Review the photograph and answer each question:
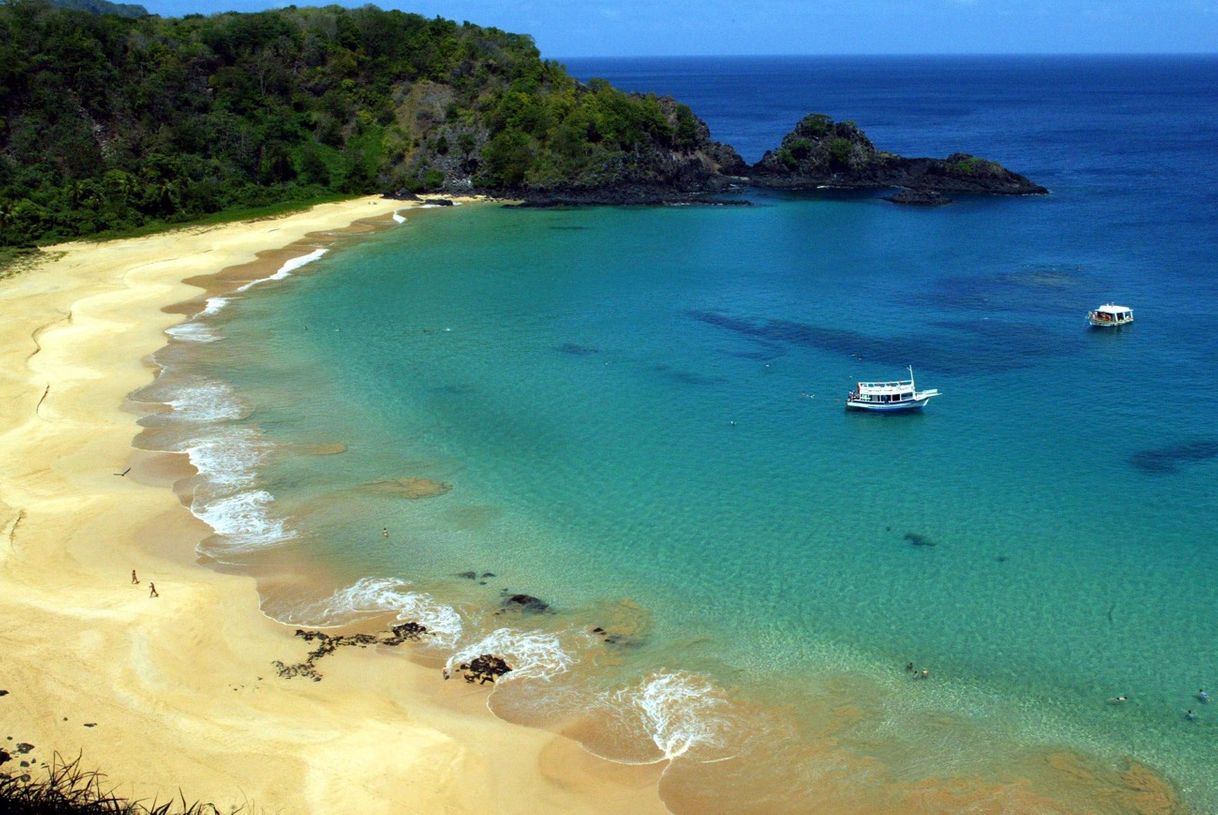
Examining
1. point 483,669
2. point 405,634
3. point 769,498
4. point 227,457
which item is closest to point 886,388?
point 769,498

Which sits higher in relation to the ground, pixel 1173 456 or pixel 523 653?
pixel 1173 456

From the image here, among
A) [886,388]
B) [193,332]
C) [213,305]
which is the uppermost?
[213,305]

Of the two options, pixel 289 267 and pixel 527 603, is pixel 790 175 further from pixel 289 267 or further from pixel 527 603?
pixel 527 603

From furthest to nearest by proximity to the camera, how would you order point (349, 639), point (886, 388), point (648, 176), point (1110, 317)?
point (648, 176) < point (1110, 317) < point (886, 388) < point (349, 639)

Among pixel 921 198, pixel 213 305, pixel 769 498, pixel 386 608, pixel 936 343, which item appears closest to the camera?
pixel 386 608

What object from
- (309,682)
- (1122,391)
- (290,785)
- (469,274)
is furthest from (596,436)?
(469,274)
